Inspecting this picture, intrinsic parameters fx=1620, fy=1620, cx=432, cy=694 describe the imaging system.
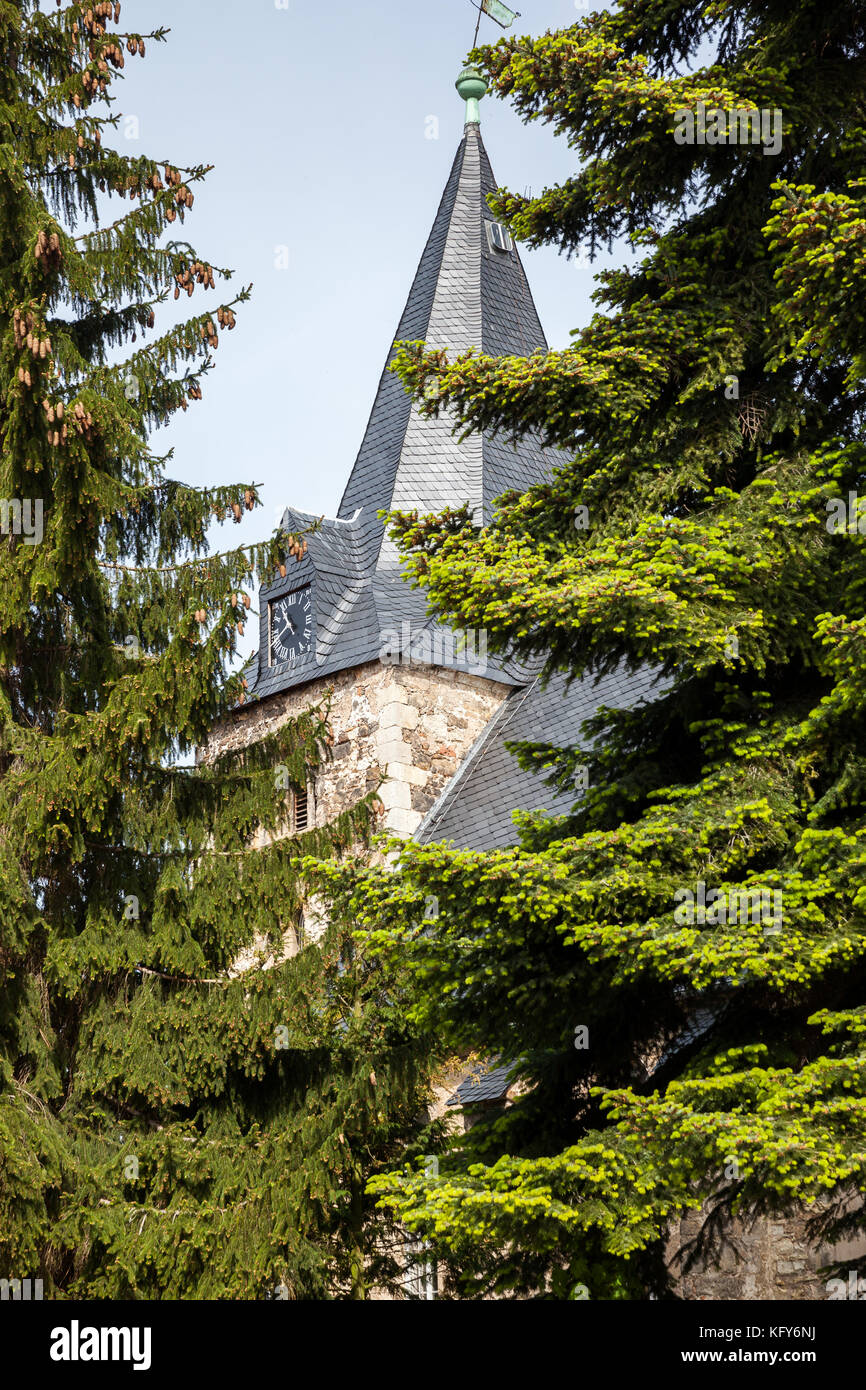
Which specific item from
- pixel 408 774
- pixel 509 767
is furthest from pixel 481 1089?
pixel 408 774

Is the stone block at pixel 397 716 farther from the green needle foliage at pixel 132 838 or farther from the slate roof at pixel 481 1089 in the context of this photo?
the green needle foliage at pixel 132 838

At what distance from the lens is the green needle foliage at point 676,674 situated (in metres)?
6.44

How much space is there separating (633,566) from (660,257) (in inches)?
A: 86.4

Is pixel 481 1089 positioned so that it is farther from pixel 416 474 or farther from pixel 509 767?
pixel 416 474

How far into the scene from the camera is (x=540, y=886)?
22.1 feet

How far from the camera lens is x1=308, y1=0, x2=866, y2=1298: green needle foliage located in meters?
6.44

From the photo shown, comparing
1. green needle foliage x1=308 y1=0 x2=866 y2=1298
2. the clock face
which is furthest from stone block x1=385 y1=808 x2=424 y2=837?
green needle foliage x1=308 y1=0 x2=866 y2=1298

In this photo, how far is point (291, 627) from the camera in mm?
21438

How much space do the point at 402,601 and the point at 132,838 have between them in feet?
38.8

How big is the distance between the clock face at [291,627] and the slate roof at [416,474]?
0.14 m

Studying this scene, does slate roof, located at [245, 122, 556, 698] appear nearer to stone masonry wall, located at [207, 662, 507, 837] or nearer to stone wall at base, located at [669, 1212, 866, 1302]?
stone masonry wall, located at [207, 662, 507, 837]

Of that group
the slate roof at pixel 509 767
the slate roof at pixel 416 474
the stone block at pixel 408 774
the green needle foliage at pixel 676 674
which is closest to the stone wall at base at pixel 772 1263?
the green needle foliage at pixel 676 674

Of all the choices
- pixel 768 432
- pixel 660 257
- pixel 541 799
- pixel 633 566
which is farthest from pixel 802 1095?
pixel 541 799

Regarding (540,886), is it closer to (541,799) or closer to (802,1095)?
(802,1095)
